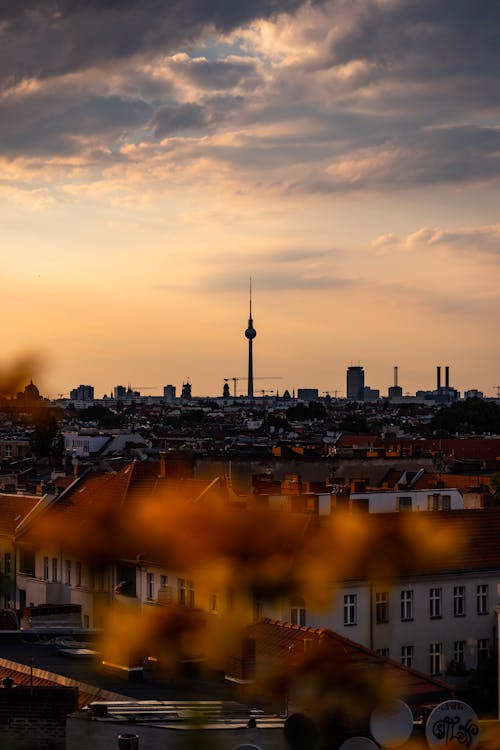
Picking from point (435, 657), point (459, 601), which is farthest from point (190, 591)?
point (459, 601)

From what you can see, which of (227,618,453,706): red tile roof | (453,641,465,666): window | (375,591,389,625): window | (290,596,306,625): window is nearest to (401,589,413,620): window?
(375,591,389,625): window

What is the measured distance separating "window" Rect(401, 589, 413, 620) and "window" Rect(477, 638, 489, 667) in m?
0.69

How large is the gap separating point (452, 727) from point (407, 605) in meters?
8.38

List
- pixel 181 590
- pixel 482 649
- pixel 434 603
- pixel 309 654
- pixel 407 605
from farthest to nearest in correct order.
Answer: pixel 434 603, pixel 482 649, pixel 407 605, pixel 309 654, pixel 181 590

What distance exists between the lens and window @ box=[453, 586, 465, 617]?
→ 44.2ft

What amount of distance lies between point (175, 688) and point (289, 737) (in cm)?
173

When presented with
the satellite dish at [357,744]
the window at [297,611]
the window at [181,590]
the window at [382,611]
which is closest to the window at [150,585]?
the window at [181,590]

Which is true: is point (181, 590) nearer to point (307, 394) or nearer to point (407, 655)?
point (407, 655)

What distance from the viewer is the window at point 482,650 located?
12623 millimetres

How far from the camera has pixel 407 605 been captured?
12.7 meters

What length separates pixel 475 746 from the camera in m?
4.34

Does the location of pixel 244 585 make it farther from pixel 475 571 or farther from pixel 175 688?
pixel 475 571

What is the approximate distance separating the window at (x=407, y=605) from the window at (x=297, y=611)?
18.9 ft

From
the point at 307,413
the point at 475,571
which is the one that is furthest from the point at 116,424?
the point at 475,571
